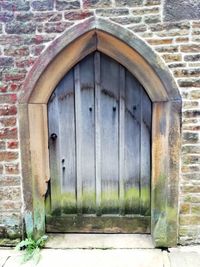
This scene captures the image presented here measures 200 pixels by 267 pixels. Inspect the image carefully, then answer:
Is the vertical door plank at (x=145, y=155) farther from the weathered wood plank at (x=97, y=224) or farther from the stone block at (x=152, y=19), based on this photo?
the stone block at (x=152, y=19)

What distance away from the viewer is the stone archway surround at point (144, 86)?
2934mm

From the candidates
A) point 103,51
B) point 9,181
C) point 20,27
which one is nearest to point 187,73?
point 103,51

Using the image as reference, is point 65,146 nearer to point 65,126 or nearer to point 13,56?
point 65,126

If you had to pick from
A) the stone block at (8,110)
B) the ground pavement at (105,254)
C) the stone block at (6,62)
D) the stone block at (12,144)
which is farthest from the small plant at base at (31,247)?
the stone block at (6,62)

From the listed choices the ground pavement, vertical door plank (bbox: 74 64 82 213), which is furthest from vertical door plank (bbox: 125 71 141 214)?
vertical door plank (bbox: 74 64 82 213)

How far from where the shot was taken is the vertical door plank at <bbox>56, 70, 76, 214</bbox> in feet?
10.7

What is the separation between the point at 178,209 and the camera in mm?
3154

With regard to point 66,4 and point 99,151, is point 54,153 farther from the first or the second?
point 66,4

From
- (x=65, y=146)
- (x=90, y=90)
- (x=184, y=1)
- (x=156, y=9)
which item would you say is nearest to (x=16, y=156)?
(x=65, y=146)

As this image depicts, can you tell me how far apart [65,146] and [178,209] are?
1.37 metres

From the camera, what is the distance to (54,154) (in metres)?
3.35

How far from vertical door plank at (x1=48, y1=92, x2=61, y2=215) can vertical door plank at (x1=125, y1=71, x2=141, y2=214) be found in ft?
2.48

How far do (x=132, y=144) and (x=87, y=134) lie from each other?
19.8 inches

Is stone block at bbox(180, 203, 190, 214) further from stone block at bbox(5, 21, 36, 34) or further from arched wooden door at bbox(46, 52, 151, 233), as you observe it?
stone block at bbox(5, 21, 36, 34)
